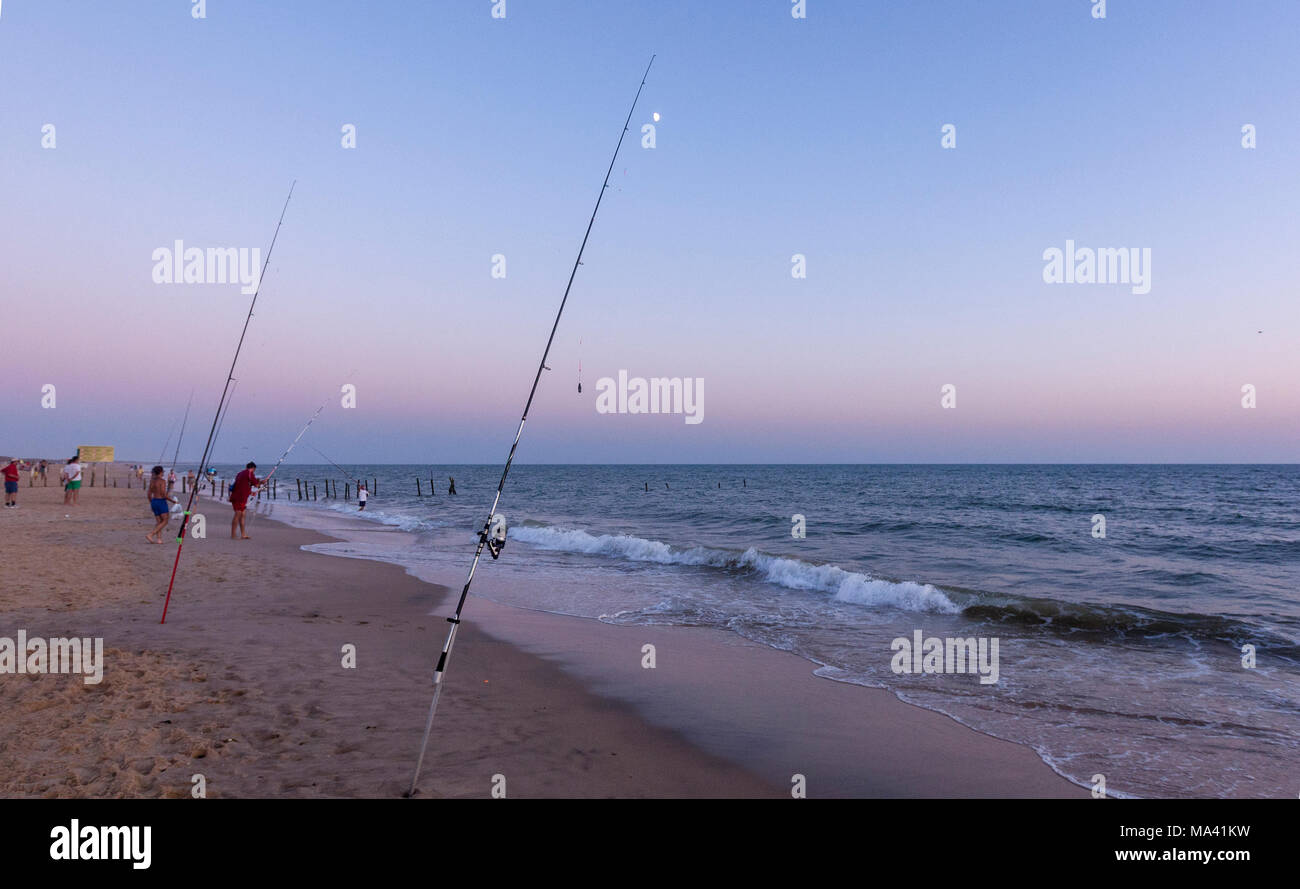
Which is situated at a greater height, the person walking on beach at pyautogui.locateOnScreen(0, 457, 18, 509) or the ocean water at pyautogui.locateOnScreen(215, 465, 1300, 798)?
the person walking on beach at pyautogui.locateOnScreen(0, 457, 18, 509)

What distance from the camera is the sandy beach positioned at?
482 cm

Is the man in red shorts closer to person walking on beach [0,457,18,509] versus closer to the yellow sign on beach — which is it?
person walking on beach [0,457,18,509]

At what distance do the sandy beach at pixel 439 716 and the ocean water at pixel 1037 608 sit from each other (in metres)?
1.02

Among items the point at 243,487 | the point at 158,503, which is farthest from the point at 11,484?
the point at 243,487

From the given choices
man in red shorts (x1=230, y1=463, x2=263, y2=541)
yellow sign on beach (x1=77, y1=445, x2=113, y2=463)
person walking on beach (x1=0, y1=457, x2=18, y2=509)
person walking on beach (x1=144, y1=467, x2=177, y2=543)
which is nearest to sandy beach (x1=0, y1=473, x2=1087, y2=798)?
person walking on beach (x1=144, y1=467, x2=177, y2=543)

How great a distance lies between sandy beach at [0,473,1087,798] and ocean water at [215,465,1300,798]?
1.02 meters

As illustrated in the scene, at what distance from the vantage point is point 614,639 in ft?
34.1

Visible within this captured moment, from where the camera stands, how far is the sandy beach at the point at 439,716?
15.8ft

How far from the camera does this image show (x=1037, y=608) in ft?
41.8

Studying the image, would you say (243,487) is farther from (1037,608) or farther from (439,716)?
(1037,608)

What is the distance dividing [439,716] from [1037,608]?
11220 millimetres

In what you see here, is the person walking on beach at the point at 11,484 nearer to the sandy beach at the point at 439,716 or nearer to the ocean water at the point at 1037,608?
the ocean water at the point at 1037,608

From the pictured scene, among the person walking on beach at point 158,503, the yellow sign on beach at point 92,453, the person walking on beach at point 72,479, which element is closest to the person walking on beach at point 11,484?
the person walking on beach at point 72,479
